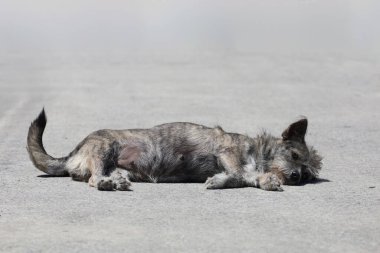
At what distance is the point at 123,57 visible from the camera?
2477 centimetres

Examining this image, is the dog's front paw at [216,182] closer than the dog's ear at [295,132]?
Yes

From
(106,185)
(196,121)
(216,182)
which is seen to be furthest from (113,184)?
(196,121)

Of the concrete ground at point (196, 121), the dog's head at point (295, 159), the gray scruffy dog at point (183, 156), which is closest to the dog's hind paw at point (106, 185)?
the concrete ground at point (196, 121)

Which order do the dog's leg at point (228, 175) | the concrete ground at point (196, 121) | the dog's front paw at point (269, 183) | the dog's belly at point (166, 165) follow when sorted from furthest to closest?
the dog's belly at point (166, 165) < the dog's leg at point (228, 175) < the dog's front paw at point (269, 183) < the concrete ground at point (196, 121)

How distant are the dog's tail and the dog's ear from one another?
2.10m

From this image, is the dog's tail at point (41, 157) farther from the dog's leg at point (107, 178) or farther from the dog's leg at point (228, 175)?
the dog's leg at point (228, 175)

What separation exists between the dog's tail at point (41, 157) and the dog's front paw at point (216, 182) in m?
1.45

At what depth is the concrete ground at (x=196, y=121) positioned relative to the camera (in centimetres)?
751

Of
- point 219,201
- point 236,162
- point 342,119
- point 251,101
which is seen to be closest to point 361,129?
point 342,119

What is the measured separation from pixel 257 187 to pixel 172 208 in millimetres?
1487

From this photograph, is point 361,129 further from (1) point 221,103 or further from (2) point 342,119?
(1) point 221,103

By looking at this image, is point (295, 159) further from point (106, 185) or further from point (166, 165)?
point (106, 185)

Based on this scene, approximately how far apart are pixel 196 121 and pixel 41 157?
15.9ft

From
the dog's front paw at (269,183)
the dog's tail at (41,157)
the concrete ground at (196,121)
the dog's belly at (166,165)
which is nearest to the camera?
the concrete ground at (196,121)
